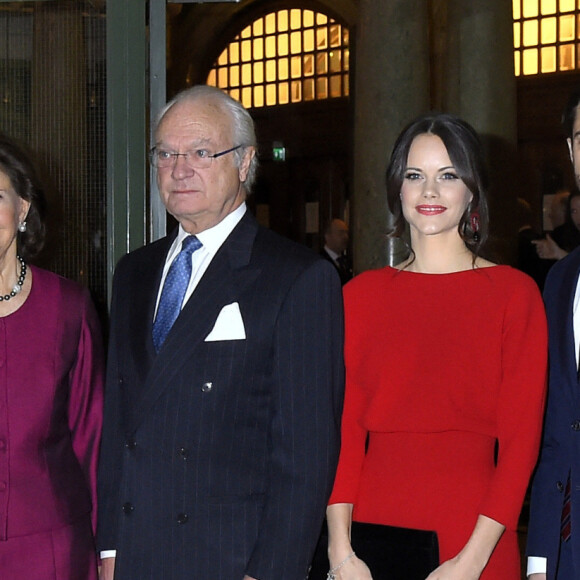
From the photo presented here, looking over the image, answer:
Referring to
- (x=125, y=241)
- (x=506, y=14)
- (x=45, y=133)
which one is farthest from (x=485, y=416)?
(x=506, y=14)

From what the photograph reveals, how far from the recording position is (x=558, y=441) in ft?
8.91

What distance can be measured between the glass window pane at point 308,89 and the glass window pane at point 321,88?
0.34 ft

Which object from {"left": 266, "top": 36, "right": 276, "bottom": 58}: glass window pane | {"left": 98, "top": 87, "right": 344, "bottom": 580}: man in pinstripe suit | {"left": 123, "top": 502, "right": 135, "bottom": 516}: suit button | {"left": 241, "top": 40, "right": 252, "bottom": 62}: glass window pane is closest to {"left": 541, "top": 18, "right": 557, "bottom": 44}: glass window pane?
{"left": 266, "top": 36, "right": 276, "bottom": 58}: glass window pane

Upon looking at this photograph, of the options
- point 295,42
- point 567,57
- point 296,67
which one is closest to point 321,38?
point 295,42

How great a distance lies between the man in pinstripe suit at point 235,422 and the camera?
2.48 metres

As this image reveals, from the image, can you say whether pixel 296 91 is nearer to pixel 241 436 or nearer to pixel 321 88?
pixel 321 88

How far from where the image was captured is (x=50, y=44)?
3627mm

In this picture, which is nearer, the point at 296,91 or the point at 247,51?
the point at 296,91

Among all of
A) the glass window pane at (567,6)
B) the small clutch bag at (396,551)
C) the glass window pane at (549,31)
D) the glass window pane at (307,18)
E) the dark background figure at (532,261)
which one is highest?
the glass window pane at (307,18)

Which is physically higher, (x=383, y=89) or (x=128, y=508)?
(x=383, y=89)

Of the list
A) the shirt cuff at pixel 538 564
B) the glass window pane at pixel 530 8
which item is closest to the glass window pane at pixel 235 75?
the glass window pane at pixel 530 8

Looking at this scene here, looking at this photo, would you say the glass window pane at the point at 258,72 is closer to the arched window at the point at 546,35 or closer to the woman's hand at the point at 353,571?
the arched window at the point at 546,35

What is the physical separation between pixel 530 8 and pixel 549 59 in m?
0.76

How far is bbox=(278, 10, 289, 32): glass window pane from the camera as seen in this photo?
15.8 metres
